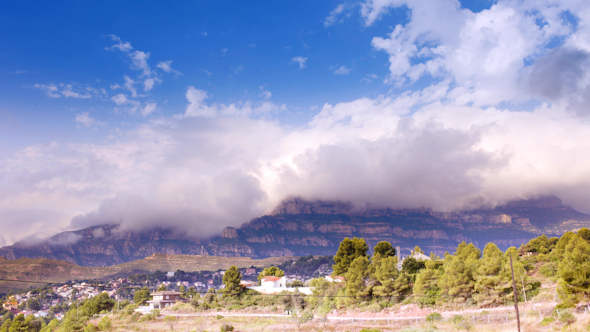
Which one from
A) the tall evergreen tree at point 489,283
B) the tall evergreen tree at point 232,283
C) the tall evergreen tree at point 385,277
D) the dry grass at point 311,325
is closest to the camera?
the dry grass at point 311,325

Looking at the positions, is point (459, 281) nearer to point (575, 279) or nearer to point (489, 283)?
point (489, 283)

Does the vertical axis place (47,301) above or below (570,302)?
below

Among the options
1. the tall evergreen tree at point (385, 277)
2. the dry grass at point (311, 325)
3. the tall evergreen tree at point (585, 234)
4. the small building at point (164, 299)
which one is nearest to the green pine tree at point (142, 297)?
the small building at point (164, 299)

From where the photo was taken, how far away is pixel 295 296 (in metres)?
63.8

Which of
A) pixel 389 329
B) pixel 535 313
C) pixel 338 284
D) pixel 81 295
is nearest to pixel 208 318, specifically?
pixel 338 284

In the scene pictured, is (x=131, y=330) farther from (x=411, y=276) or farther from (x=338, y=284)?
(x=411, y=276)

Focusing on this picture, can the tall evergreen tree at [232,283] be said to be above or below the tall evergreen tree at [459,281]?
below

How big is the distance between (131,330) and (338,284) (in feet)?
114

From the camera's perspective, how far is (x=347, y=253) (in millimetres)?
73875

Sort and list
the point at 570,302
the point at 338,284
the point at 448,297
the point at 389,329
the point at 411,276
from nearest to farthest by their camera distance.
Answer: the point at 570,302
the point at 389,329
the point at 448,297
the point at 411,276
the point at 338,284

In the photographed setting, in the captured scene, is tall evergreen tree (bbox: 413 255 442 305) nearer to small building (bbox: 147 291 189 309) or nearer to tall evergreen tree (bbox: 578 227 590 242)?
tall evergreen tree (bbox: 578 227 590 242)

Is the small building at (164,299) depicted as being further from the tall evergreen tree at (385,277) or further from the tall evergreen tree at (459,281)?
the tall evergreen tree at (459,281)

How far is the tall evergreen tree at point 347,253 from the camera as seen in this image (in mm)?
71938

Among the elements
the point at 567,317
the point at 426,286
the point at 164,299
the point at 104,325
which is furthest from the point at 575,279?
the point at 164,299
